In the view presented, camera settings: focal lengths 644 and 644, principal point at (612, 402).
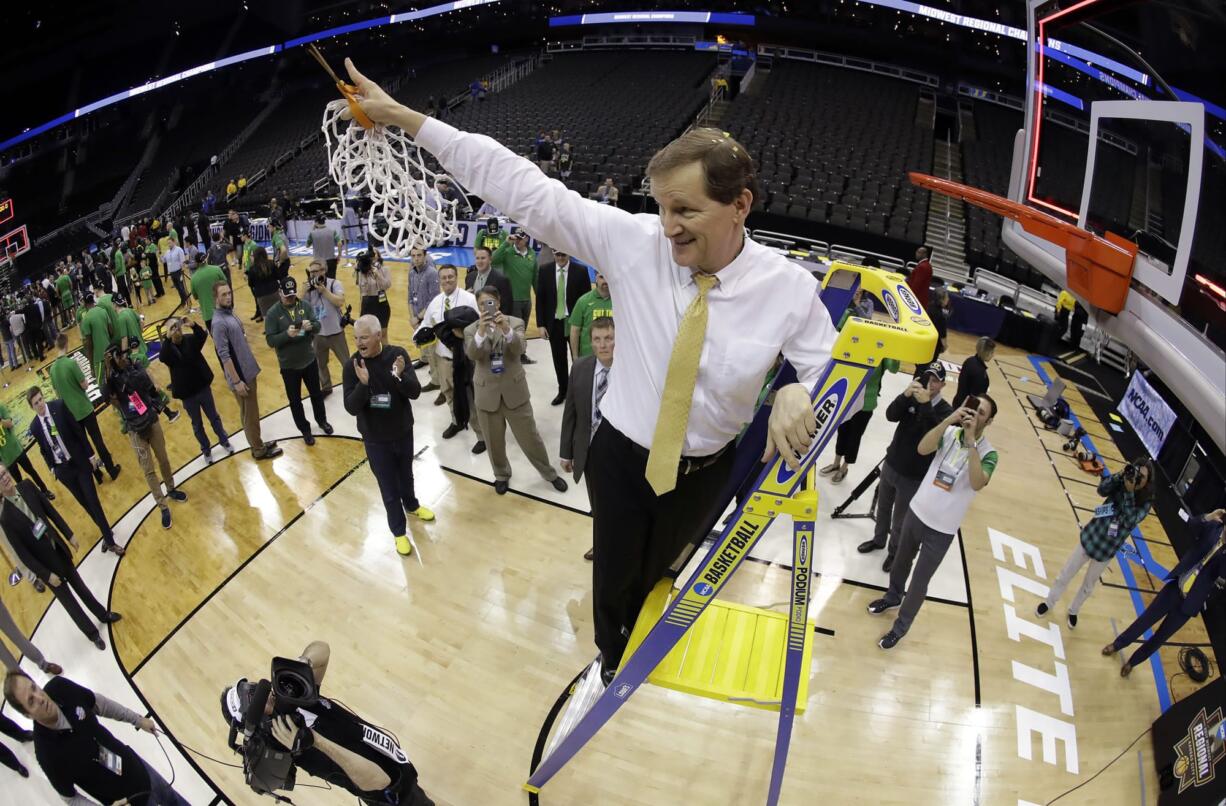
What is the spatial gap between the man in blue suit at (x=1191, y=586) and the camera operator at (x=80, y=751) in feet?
18.1

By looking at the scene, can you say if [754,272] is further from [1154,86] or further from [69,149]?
[69,149]

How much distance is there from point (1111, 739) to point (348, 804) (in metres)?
4.22

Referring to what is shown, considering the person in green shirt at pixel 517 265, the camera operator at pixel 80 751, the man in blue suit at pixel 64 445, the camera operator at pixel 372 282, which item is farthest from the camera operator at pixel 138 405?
Answer: the person in green shirt at pixel 517 265

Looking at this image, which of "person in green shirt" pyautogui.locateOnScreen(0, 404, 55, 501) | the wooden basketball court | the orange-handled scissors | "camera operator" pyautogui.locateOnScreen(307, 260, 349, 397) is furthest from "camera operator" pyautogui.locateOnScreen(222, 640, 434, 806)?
"camera operator" pyautogui.locateOnScreen(307, 260, 349, 397)

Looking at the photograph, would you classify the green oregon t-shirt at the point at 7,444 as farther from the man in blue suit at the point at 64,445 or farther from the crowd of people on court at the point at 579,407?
the man in blue suit at the point at 64,445

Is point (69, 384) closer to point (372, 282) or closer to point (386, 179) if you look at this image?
point (372, 282)

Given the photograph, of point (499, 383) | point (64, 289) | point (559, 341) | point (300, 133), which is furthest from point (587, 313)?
point (300, 133)

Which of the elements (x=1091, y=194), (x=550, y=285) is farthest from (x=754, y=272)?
(x=550, y=285)

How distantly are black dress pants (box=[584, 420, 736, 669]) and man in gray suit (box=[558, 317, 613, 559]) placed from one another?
6.42ft

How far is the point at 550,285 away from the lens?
21.4 ft

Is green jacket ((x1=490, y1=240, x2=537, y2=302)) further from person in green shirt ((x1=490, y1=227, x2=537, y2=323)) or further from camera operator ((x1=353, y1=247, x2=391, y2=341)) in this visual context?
camera operator ((x1=353, y1=247, x2=391, y2=341))

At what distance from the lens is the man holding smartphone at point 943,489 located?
353cm

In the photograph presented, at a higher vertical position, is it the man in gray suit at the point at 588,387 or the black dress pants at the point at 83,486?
the man in gray suit at the point at 588,387

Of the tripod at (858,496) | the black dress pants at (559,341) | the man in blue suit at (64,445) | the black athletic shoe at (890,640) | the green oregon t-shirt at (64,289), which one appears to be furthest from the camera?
the green oregon t-shirt at (64,289)
